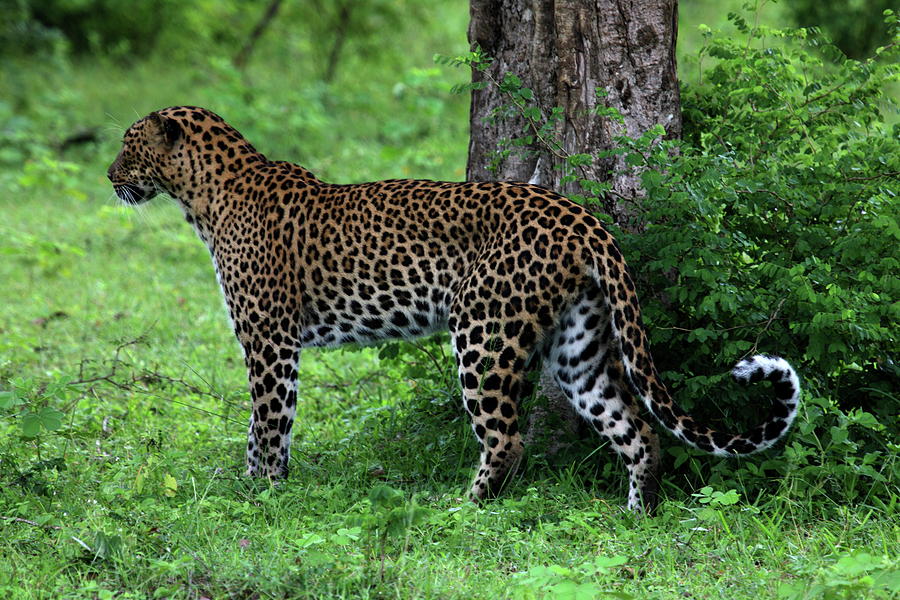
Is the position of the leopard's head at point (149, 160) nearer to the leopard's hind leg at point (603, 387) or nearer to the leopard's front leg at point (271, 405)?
the leopard's front leg at point (271, 405)

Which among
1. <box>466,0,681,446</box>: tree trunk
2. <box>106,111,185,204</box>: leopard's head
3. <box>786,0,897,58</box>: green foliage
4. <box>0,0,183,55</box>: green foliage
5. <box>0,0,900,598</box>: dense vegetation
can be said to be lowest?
<box>0,0,900,598</box>: dense vegetation

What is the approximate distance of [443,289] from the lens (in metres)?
5.60

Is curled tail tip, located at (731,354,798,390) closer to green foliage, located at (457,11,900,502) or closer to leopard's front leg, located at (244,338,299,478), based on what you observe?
green foliage, located at (457,11,900,502)

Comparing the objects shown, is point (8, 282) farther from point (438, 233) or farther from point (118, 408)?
point (438, 233)

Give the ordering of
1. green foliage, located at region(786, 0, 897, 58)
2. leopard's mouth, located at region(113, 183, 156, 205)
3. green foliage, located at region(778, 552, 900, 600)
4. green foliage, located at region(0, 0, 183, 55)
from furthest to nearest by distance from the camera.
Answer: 1. green foliage, located at region(0, 0, 183, 55)
2. green foliage, located at region(786, 0, 897, 58)
3. leopard's mouth, located at region(113, 183, 156, 205)
4. green foliage, located at region(778, 552, 900, 600)

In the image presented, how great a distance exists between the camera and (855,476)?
16.5ft

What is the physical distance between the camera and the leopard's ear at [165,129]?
6.45 metres

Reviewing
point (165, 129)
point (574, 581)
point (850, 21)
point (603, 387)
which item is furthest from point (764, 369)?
point (850, 21)

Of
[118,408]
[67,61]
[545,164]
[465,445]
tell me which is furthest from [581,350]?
[67,61]

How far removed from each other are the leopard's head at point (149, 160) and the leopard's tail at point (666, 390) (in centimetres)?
284

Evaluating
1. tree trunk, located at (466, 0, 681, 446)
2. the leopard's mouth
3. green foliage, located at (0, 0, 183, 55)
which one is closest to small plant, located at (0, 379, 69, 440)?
the leopard's mouth

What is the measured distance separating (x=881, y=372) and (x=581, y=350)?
161 cm

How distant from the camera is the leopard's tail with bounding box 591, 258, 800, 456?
15.3 feet

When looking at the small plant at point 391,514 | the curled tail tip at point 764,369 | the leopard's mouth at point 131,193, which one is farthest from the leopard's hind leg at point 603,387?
the leopard's mouth at point 131,193
